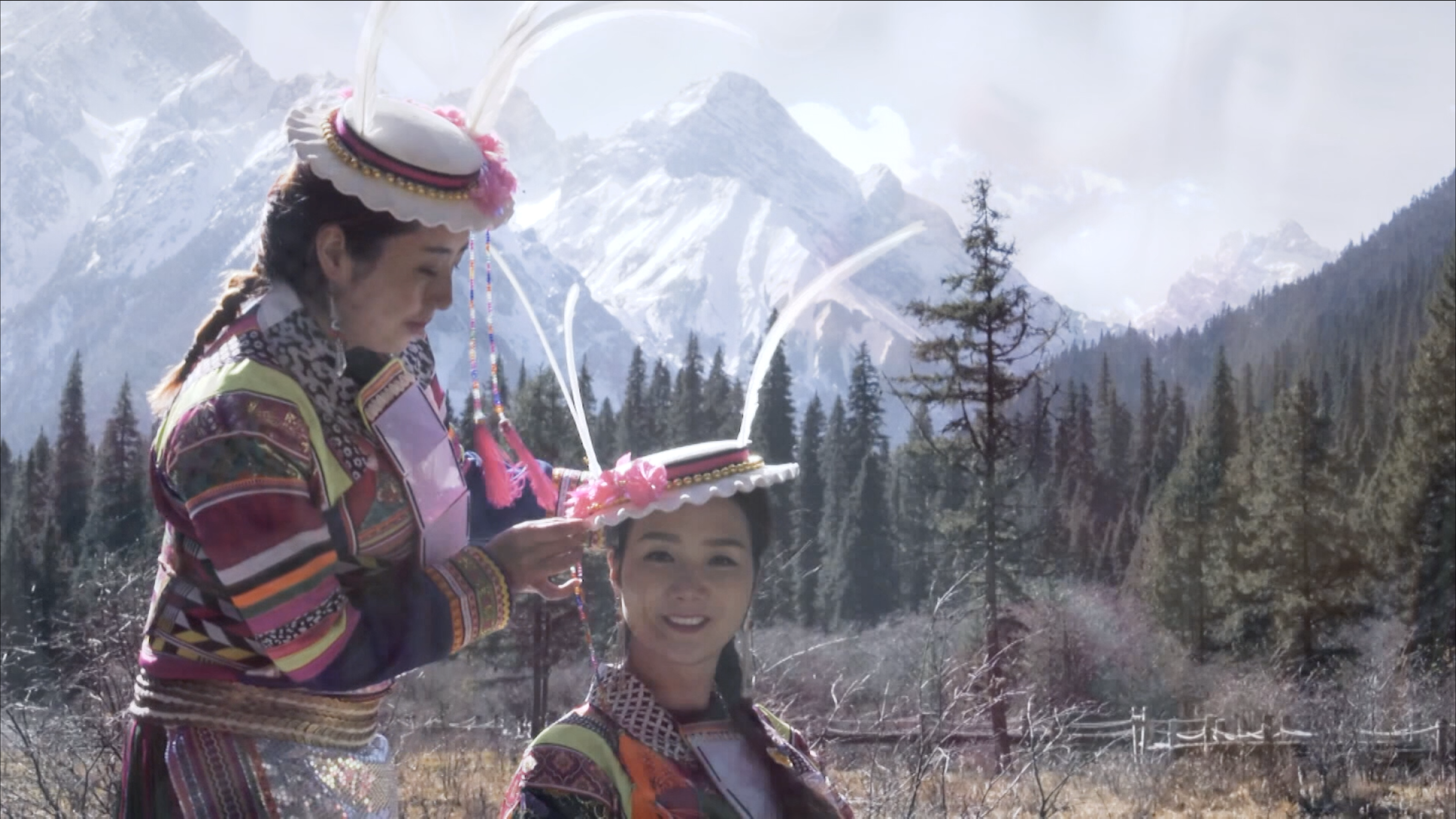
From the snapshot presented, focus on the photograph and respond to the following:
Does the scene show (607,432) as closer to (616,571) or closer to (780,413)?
(780,413)

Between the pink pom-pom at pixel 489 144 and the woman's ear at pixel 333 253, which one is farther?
the pink pom-pom at pixel 489 144

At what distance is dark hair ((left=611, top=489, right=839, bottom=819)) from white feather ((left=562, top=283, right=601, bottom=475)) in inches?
8.7

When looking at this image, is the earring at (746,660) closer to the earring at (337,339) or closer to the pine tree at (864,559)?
the earring at (337,339)

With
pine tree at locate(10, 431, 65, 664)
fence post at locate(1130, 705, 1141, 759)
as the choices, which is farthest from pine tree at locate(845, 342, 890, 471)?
fence post at locate(1130, 705, 1141, 759)

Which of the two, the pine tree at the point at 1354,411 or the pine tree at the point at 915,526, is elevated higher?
the pine tree at the point at 1354,411

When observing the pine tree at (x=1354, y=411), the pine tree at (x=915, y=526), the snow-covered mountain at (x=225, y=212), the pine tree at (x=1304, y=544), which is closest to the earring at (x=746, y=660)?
the pine tree at (x=1304, y=544)

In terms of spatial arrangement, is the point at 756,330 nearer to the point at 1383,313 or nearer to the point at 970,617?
the point at 1383,313

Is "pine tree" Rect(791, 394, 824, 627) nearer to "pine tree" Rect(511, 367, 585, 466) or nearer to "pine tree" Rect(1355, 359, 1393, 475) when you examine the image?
"pine tree" Rect(511, 367, 585, 466)

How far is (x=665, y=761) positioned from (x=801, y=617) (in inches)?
1230

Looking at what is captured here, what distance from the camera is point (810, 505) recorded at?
139 feet

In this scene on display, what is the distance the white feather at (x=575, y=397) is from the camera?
8.96ft

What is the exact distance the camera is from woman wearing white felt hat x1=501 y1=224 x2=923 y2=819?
7.72ft

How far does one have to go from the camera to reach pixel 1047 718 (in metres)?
6.62

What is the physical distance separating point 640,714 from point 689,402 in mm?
39133
